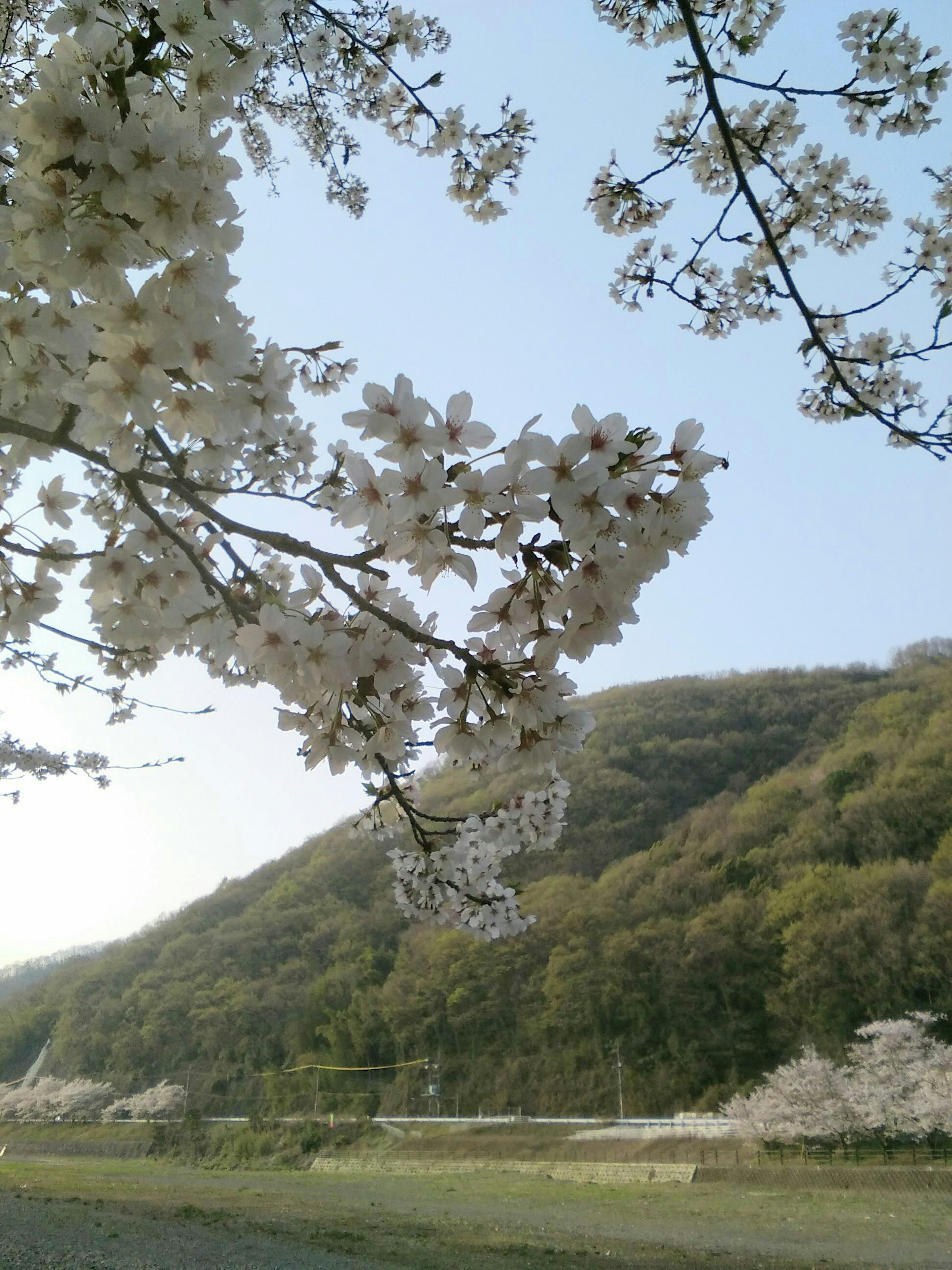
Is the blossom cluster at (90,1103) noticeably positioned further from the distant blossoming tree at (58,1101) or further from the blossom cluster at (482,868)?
the blossom cluster at (482,868)

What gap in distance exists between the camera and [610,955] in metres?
11.1

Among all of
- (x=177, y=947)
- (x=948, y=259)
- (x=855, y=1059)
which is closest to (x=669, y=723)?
(x=855, y=1059)

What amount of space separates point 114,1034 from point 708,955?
9946 mm

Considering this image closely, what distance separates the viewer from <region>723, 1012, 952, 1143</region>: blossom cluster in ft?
27.6

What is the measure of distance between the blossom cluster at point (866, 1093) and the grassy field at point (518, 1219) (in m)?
1.07

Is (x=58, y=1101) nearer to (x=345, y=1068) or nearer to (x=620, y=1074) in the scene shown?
(x=345, y=1068)

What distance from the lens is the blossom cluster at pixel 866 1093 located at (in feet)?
27.6

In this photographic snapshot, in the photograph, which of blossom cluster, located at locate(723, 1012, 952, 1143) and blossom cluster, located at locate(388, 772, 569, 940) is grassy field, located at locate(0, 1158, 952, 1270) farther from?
blossom cluster, located at locate(388, 772, 569, 940)

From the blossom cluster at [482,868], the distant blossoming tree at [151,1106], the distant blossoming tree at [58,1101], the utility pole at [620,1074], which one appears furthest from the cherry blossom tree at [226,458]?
the distant blossoming tree at [58,1101]

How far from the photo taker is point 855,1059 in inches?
366

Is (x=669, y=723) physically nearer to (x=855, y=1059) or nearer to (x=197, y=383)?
(x=855, y=1059)

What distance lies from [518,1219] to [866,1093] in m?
5.09

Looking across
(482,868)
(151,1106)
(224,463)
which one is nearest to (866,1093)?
(482,868)

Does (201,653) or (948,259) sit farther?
(948,259)
